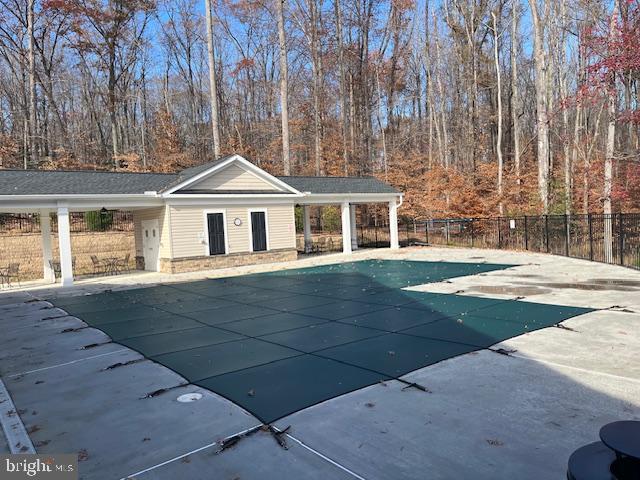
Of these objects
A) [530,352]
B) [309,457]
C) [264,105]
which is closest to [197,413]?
[309,457]

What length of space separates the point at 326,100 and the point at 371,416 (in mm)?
32183

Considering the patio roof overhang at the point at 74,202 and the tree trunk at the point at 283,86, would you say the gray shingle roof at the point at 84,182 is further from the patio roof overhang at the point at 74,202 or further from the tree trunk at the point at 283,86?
the tree trunk at the point at 283,86

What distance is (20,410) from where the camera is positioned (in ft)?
15.6

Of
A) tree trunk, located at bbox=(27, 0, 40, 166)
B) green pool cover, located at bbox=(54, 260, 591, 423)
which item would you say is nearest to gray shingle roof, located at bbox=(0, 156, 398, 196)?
green pool cover, located at bbox=(54, 260, 591, 423)

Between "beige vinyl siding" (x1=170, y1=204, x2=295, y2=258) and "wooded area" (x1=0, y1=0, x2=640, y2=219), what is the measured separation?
24.8 ft

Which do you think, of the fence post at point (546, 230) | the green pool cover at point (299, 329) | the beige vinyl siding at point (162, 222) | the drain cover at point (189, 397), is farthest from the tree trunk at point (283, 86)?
the drain cover at point (189, 397)

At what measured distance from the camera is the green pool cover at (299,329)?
5203mm

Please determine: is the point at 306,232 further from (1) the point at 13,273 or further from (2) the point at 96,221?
(1) the point at 13,273

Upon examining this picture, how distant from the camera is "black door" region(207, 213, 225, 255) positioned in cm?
1795

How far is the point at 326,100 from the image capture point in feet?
112

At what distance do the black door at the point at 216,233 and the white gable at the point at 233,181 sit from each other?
43.8 inches

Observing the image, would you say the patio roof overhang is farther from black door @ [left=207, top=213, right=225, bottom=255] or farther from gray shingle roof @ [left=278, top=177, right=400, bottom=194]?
gray shingle roof @ [left=278, top=177, right=400, bottom=194]

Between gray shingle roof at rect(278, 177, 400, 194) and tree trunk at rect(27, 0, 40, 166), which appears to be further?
tree trunk at rect(27, 0, 40, 166)

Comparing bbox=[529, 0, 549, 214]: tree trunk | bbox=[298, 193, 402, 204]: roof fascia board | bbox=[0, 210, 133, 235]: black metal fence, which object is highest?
bbox=[529, 0, 549, 214]: tree trunk
